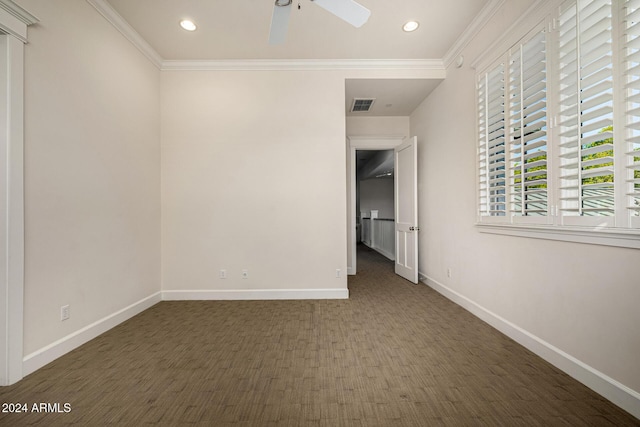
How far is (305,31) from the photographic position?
2980 millimetres

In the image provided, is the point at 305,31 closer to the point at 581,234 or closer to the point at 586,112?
the point at 586,112

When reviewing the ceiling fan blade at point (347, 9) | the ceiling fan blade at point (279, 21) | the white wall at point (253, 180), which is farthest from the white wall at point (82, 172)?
the ceiling fan blade at point (347, 9)

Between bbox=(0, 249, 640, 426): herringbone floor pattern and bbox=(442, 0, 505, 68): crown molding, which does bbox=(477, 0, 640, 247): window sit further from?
bbox=(0, 249, 640, 426): herringbone floor pattern

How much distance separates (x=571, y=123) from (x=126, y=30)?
4042 mm

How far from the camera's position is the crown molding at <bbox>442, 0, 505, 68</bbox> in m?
2.60

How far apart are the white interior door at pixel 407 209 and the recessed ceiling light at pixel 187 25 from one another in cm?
312

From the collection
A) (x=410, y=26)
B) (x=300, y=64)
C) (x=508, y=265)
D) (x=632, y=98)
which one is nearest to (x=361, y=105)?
(x=300, y=64)

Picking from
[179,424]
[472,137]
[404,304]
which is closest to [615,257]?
[472,137]

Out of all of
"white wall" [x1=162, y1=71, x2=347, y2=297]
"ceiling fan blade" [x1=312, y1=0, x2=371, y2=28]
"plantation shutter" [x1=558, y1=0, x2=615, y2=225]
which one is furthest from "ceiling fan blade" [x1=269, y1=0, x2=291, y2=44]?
"plantation shutter" [x1=558, y1=0, x2=615, y2=225]

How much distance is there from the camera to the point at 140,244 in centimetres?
318

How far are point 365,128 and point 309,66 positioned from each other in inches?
67.6

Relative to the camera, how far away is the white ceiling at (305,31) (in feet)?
8.64

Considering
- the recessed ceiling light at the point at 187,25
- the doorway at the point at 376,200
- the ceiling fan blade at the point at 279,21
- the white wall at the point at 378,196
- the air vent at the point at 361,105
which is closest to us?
the ceiling fan blade at the point at 279,21

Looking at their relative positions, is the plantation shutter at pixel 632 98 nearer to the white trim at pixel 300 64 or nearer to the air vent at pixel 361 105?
the white trim at pixel 300 64
